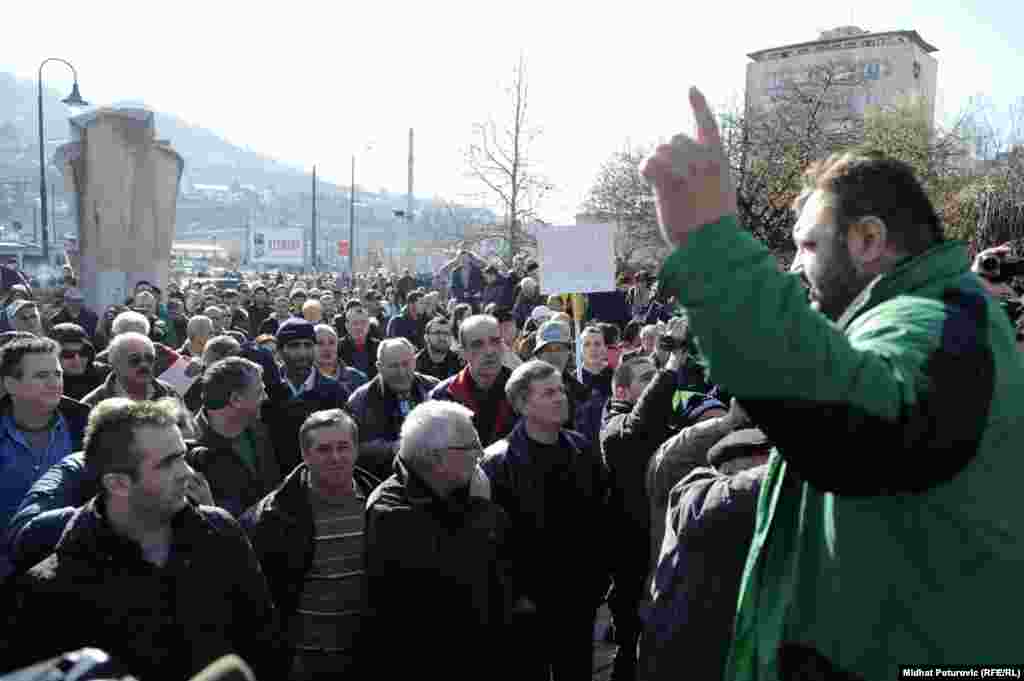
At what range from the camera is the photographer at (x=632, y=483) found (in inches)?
191

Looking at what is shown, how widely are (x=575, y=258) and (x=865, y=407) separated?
7.68 meters

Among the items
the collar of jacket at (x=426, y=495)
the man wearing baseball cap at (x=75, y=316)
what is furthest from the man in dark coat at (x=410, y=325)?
the collar of jacket at (x=426, y=495)

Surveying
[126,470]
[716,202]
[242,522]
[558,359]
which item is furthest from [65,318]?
[716,202]

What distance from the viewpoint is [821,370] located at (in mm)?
1177

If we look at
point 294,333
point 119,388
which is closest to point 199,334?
point 294,333

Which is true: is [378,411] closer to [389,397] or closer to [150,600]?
[389,397]

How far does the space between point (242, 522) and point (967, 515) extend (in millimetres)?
3500

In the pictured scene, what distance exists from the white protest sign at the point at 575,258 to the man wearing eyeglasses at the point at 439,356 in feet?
3.54

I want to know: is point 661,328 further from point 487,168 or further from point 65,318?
point 487,168

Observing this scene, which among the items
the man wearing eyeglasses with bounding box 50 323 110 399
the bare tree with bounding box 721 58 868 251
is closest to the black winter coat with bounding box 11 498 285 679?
the man wearing eyeglasses with bounding box 50 323 110 399

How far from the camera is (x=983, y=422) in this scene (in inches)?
50.1

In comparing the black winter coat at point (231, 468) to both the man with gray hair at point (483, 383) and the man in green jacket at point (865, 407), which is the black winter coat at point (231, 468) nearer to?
the man with gray hair at point (483, 383)

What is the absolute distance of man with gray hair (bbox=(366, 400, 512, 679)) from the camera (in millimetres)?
3736

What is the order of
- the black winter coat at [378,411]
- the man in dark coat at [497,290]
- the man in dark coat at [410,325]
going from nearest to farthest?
the black winter coat at [378,411]
the man in dark coat at [410,325]
the man in dark coat at [497,290]
